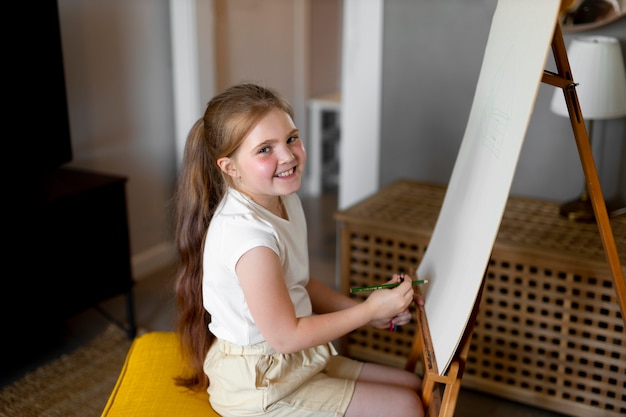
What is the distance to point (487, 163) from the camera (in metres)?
1.17

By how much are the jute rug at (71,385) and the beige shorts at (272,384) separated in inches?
31.5

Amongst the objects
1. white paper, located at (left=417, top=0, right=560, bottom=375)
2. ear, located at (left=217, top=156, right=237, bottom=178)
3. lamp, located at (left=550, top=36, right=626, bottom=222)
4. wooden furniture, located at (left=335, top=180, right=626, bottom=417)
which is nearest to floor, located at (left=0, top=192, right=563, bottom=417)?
wooden furniture, located at (left=335, top=180, right=626, bottom=417)

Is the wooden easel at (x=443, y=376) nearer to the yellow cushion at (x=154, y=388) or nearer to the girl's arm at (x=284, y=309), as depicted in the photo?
the girl's arm at (x=284, y=309)

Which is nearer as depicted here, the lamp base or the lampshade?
the lampshade

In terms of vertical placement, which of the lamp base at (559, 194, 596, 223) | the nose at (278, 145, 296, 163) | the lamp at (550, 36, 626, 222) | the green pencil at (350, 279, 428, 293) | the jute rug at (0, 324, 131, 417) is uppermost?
the lamp at (550, 36, 626, 222)

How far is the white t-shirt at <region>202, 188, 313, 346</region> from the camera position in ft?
4.15

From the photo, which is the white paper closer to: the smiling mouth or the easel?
the easel

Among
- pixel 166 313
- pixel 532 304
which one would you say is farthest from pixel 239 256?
pixel 166 313

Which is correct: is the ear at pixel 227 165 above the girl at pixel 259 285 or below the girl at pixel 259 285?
above

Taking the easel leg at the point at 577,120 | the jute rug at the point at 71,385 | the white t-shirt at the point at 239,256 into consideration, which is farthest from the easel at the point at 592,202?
the jute rug at the point at 71,385

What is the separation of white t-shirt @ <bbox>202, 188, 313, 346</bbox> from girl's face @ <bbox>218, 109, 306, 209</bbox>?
6cm

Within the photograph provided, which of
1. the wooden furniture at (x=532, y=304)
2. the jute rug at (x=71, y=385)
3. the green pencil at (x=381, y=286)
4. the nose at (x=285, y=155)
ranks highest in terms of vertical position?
the nose at (x=285, y=155)

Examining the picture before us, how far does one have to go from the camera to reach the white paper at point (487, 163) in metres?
1.04

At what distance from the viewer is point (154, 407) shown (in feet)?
4.70
